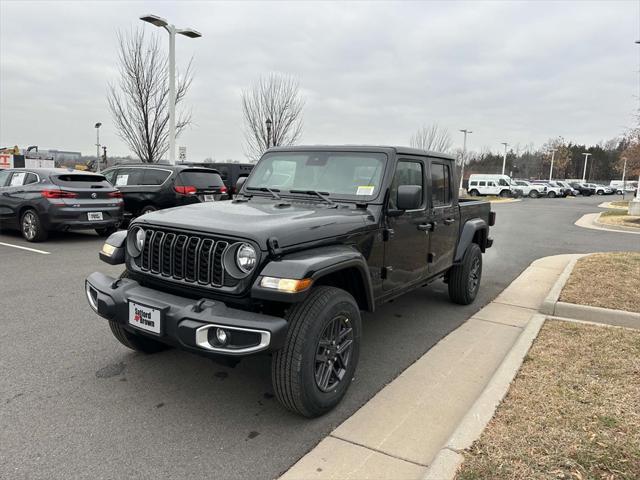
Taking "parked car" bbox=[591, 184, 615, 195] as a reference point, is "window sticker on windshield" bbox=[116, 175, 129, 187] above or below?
above

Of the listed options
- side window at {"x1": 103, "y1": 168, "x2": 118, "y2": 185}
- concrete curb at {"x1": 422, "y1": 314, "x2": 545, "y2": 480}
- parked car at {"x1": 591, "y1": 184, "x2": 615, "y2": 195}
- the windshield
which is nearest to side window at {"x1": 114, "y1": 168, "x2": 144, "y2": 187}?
side window at {"x1": 103, "y1": 168, "x2": 118, "y2": 185}

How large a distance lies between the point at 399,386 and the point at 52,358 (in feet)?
9.53

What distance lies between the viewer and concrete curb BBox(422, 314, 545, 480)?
2.53 metres

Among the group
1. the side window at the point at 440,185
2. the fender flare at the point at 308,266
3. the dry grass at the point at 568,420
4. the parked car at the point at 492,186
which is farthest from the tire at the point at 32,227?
the parked car at the point at 492,186

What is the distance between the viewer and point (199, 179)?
11.5m

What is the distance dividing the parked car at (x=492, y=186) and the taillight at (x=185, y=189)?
128 ft

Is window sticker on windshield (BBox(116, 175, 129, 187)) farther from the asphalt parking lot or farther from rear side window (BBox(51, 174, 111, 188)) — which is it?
the asphalt parking lot

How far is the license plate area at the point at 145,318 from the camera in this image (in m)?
2.94

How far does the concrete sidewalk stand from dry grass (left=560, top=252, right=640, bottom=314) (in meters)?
1.04

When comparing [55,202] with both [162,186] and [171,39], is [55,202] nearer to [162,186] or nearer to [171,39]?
[162,186]

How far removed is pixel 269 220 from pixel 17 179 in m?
9.23

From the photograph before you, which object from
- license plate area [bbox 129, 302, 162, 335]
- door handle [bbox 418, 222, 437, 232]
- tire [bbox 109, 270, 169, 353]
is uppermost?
door handle [bbox 418, 222, 437, 232]

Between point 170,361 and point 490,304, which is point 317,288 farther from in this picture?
point 490,304

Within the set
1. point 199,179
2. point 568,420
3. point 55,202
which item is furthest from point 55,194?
point 568,420
